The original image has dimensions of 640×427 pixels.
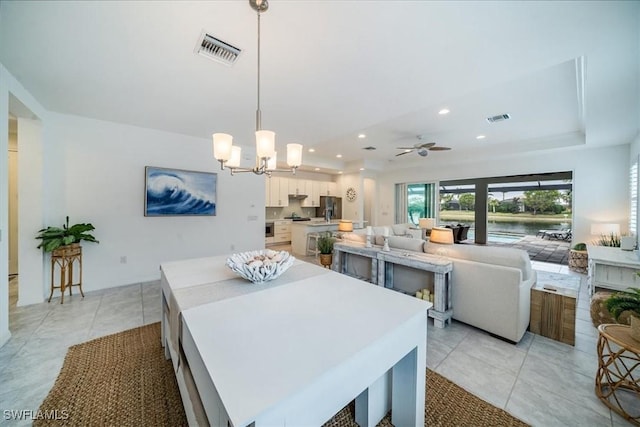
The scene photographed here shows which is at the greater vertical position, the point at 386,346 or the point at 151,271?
the point at 386,346

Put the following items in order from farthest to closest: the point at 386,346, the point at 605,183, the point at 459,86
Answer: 1. the point at 605,183
2. the point at 459,86
3. the point at 386,346

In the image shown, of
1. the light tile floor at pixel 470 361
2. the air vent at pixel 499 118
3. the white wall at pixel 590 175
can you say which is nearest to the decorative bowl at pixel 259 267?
the light tile floor at pixel 470 361

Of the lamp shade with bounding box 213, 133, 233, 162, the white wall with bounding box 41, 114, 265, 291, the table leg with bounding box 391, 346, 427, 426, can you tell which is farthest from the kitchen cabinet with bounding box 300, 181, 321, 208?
the table leg with bounding box 391, 346, 427, 426

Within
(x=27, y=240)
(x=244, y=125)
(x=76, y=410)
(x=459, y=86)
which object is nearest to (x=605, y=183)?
(x=459, y=86)

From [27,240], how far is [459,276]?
5.16m

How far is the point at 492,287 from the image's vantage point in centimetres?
225

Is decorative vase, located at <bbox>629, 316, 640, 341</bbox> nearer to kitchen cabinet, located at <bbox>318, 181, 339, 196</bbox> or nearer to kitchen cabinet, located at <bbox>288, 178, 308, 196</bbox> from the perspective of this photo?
kitchen cabinet, located at <bbox>288, 178, 308, 196</bbox>

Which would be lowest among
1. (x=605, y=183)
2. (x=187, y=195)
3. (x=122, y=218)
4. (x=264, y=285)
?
(x=264, y=285)

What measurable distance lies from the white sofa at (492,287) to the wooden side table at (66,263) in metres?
4.49

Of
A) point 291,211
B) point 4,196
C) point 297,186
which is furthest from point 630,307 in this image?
point 291,211

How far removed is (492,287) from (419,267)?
66cm

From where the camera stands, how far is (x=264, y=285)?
1493mm

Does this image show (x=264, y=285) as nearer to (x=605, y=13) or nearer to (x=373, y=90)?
(x=373, y=90)

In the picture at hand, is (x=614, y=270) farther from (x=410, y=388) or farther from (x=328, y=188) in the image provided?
(x=328, y=188)
